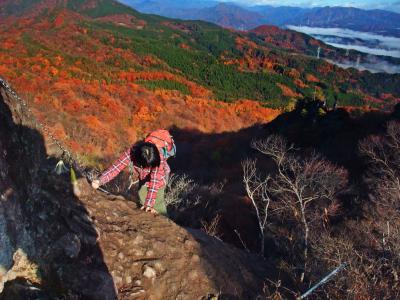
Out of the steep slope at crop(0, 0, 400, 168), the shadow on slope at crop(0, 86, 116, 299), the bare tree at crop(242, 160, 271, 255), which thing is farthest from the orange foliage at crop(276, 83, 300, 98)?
the shadow on slope at crop(0, 86, 116, 299)

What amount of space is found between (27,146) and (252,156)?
50.1m

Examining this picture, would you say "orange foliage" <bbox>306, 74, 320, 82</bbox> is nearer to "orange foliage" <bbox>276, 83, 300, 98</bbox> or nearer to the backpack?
"orange foliage" <bbox>276, 83, 300, 98</bbox>

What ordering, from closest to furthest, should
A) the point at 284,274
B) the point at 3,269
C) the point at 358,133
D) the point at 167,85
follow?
the point at 3,269 → the point at 284,274 → the point at 358,133 → the point at 167,85

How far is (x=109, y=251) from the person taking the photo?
19.4 ft

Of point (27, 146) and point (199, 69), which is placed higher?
point (27, 146)

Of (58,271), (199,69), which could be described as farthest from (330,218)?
(199,69)

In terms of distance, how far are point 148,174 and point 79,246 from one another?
1.65 meters

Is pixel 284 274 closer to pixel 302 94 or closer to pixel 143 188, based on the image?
pixel 143 188

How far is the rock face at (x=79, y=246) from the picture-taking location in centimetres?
538

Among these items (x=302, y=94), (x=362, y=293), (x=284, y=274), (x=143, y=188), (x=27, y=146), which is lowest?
(x=302, y=94)

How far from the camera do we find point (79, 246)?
18.9 ft

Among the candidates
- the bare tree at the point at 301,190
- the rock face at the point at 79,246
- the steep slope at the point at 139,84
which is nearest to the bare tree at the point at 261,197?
the bare tree at the point at 301,190

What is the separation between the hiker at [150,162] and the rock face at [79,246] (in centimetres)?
63

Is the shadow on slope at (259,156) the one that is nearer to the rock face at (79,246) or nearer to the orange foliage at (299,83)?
the rock face at (79,246)
